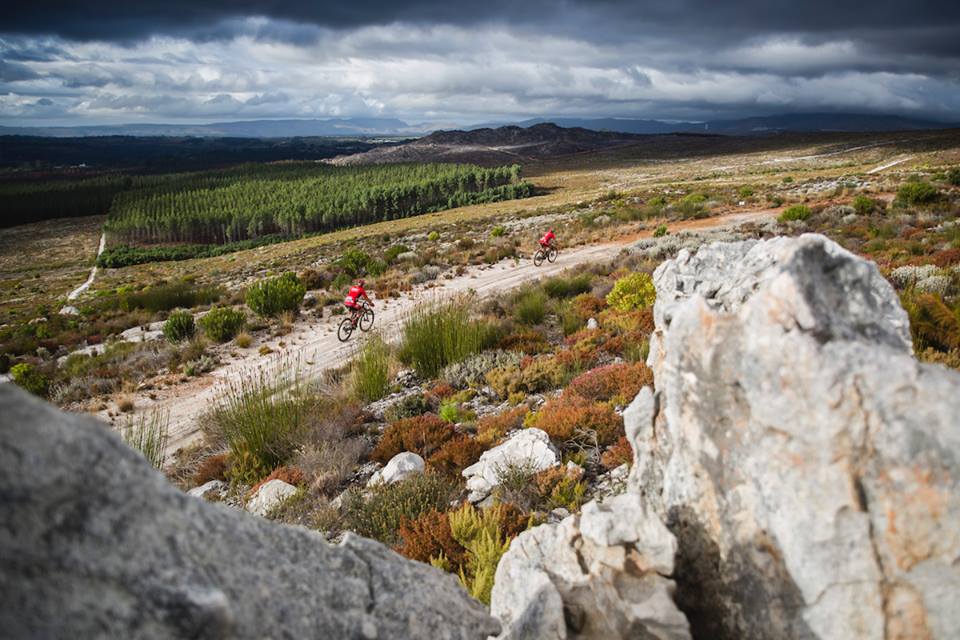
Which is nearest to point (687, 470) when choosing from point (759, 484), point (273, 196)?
point (759, 484)

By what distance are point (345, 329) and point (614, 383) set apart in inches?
413

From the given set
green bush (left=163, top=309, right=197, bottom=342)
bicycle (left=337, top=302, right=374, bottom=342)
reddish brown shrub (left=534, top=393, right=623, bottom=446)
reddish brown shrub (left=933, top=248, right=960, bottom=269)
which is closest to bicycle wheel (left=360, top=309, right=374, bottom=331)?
bicycle (left=337, top=302, right=374, bottom=342)

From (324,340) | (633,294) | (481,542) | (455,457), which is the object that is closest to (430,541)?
(481,542)

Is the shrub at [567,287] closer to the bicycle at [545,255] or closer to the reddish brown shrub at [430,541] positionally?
the bicycle at [545,255]

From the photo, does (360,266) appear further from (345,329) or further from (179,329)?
(345,329)

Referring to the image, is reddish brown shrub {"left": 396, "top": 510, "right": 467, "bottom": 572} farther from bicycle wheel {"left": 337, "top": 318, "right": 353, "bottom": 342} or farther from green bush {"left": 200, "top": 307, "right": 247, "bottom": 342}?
green bush {"left": 200, "top": 307, "right": 247, "bottom": 342}

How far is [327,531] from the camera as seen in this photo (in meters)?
6.07

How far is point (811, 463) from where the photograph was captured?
2.31m

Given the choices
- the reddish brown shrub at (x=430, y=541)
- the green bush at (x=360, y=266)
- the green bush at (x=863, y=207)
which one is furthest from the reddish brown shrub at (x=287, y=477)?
the green bush at (x=863, y=207)

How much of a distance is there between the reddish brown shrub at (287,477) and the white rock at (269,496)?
0.47ft

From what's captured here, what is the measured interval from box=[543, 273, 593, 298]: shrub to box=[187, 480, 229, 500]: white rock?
491 inches

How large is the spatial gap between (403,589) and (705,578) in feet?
5.46

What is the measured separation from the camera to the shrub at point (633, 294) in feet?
44.9

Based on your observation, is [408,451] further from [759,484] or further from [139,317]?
[139,317]
